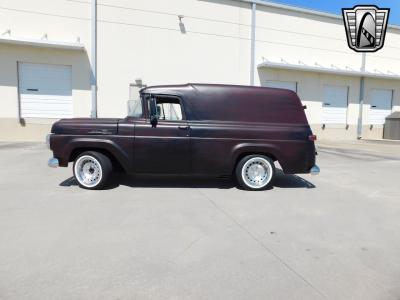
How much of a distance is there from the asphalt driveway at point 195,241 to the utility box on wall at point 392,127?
635 inches

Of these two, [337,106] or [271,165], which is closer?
[271,165]

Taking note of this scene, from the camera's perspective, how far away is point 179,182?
251 inches

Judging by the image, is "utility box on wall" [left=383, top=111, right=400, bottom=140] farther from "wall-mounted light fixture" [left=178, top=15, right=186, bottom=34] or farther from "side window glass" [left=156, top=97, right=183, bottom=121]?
"side window glass" [left=156, top=97, right=183, bottom=121]

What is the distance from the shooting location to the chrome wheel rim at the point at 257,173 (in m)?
5.79

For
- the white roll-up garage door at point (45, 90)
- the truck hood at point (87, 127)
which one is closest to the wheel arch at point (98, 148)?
the truck hood at point (87, 127)

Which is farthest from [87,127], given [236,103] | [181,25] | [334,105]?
[334,105]

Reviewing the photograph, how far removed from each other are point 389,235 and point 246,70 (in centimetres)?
1366

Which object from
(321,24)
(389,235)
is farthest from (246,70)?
(389,235)

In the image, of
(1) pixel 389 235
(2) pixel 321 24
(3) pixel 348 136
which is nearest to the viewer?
(1) pixel 389 235

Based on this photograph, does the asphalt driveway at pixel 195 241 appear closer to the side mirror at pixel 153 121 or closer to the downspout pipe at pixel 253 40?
the side mirror at pixel 153 121

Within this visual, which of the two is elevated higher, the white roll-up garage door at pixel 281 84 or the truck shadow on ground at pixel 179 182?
the white roll-up garage door at pixel 281 84

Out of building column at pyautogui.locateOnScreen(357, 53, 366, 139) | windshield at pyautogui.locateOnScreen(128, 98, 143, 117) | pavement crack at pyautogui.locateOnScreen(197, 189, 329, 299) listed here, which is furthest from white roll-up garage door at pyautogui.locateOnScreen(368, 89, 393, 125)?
pavement crack at pyautogui.locateOnScreen(197, 189, 329, 299)

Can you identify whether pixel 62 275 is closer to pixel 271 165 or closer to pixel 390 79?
pixel 271 165

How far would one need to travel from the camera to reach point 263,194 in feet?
18.4
